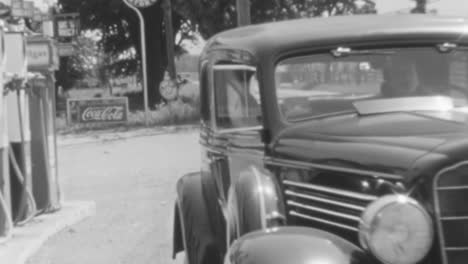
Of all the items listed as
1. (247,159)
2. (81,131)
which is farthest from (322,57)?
(81,131)

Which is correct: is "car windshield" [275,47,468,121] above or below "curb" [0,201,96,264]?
above

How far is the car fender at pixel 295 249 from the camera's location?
2883 millimetres

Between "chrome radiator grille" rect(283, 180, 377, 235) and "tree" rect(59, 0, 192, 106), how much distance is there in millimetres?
30504

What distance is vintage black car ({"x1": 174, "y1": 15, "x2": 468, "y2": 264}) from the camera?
9.50ft

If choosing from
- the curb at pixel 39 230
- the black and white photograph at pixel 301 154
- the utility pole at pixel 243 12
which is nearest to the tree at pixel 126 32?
the utility pole at pixel 243 12

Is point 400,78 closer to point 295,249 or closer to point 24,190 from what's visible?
point 295,249

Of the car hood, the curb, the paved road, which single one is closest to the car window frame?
the car hood

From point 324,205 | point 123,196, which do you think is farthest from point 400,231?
point 123,196

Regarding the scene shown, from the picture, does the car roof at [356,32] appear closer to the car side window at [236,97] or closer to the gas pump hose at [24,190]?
the car side window at [236,97]

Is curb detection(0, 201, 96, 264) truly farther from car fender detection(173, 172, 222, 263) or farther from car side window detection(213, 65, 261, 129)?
car side window detection(213, 65, 261, 129)

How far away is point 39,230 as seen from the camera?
754cm

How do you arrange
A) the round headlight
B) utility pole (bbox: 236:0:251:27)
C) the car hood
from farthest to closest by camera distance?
utility pole (bbox: 236:0:251:27) → the car hood → the round headlight

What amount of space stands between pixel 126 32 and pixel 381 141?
36053 mm

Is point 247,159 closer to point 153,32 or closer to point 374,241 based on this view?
point 374,241
